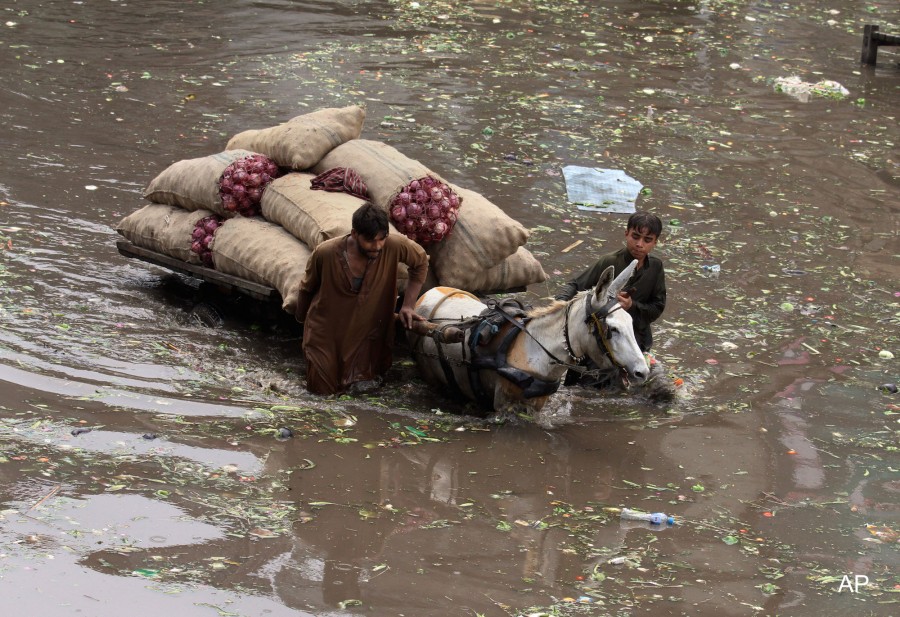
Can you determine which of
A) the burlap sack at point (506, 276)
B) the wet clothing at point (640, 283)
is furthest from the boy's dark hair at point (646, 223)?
the burlap sack at point (506, 276)

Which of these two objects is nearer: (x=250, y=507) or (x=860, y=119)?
(x=250, y=507)

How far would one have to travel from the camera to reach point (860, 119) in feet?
44.0

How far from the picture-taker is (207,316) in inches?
304

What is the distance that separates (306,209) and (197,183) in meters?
0.99

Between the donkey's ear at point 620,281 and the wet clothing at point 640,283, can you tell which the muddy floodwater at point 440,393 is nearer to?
the wet clothing at point 640,283

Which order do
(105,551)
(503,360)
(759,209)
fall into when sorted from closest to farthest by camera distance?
(105,551), (503,360), (759,209)

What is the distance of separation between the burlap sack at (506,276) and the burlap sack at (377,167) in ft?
1.60

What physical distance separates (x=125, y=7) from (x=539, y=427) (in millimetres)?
11621

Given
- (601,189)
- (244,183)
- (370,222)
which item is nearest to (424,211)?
(370,222)

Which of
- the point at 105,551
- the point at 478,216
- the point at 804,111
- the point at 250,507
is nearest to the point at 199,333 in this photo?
the point at 478,216

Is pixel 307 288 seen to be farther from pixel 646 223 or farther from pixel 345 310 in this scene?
pixel 646 223

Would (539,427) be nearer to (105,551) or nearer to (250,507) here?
(250,507)

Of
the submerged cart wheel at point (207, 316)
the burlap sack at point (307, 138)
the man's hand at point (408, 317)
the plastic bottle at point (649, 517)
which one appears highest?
the burlap sack at point (307, 138)

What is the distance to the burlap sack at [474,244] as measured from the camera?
7.02m
